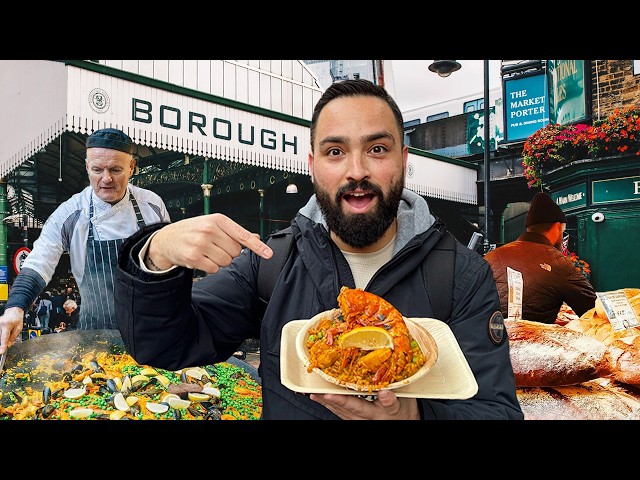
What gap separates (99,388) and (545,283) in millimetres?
3457

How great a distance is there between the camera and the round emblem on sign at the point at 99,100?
391 centimetres

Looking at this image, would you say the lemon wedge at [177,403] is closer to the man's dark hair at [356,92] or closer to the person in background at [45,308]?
the person in background at [45,308]

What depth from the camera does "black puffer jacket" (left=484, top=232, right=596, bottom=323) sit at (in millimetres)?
4141

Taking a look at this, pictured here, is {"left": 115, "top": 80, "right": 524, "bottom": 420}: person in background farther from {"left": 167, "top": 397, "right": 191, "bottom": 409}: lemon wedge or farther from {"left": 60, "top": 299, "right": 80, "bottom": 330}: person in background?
{"left": 60, "top": 299, "right": 80, "bottom": 330}: person in background

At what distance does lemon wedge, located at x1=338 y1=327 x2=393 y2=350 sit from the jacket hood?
0.58 m

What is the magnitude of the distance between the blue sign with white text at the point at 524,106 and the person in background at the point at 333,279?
2.43 m

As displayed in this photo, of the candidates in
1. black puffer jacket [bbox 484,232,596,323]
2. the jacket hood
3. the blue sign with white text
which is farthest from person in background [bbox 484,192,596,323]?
the jacket hood

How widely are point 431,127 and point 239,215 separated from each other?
6.10 ft

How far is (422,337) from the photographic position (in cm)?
195

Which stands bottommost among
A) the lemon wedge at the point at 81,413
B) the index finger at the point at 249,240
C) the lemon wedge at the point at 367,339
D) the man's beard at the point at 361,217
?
the lemon wedge at the point at 81,413

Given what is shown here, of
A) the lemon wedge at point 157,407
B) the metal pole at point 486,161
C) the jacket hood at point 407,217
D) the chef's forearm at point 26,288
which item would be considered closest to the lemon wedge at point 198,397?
the lemon wedge at point 157,407

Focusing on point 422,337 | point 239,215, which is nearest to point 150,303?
point 422,337

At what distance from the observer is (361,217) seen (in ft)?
7.53

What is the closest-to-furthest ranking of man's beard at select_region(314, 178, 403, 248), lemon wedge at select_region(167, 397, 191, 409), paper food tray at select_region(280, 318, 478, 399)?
1. paper food tray at select_region(280, 318, 478, 399)
2. man's beard at select_region(314, 178, 403, 248)
3. lemon wedge at select_region(167, 397, 191, 409)
